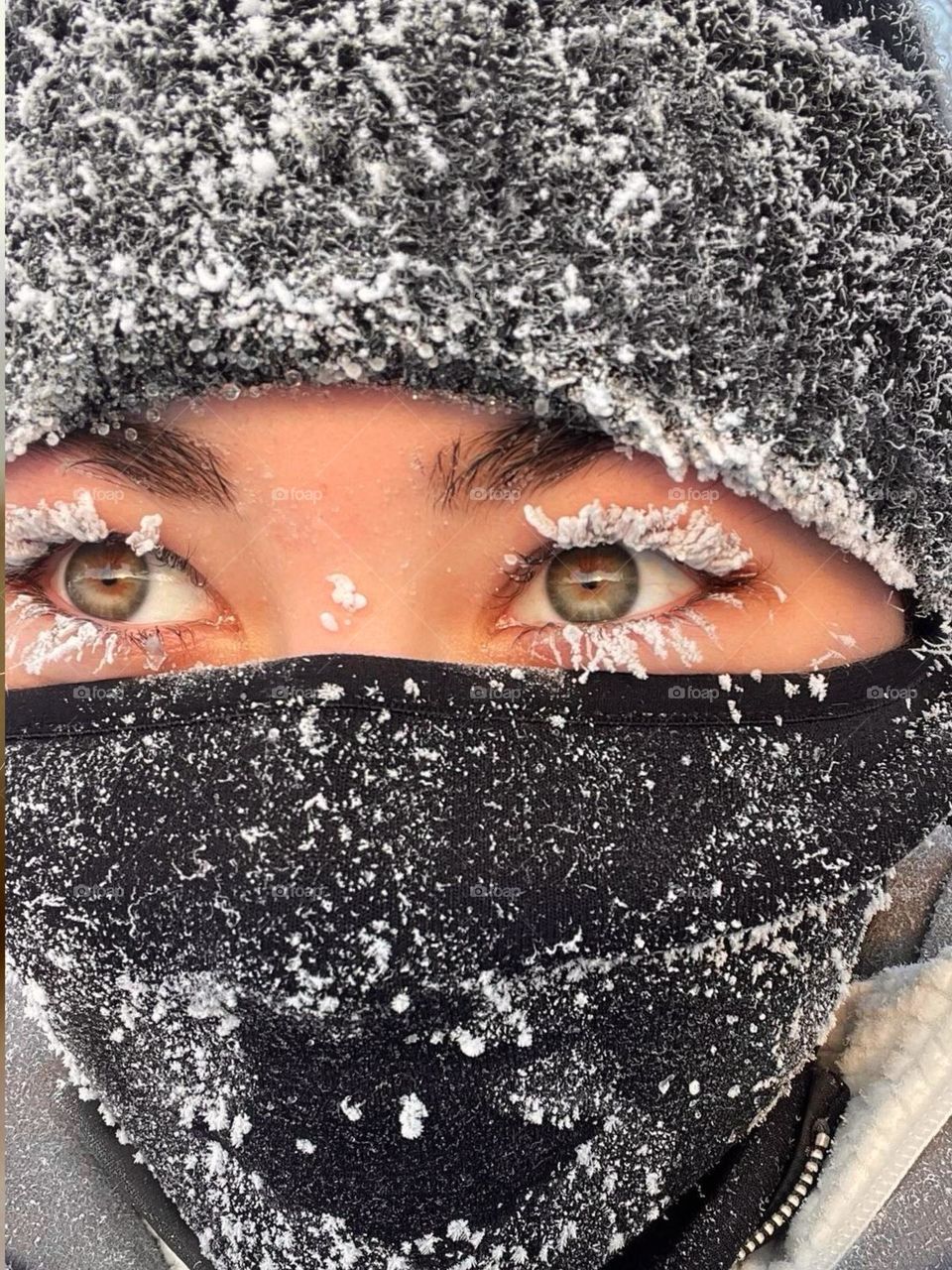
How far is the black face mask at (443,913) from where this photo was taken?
2.65 feet

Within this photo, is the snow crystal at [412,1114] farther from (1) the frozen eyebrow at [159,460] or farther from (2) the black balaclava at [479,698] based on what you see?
(1) the frozen eyebrow at [159,460]

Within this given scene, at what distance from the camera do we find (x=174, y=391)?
2.58ft

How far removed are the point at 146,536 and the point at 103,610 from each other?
0.43ft

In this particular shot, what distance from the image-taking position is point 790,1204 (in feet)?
3.57

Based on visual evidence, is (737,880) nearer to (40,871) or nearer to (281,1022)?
(281,1022)

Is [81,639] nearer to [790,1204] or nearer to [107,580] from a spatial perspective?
[107,580]

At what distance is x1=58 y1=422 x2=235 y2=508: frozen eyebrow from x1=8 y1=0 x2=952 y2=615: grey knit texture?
0.02 metres

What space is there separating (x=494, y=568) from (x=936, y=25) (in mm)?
647

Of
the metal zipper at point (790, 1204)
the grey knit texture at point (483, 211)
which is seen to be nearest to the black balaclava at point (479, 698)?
the grey knit texture at point (483, 211)

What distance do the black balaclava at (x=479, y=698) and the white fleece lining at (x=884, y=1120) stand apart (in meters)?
0.19

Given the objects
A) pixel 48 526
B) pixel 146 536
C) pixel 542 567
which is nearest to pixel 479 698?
pixel 542 567

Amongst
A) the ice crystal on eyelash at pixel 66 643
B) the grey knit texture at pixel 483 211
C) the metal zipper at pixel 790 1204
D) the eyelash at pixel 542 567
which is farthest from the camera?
the metal zipper at pixel 790 1204

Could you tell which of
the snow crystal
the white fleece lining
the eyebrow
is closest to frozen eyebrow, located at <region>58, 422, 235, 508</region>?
the eyebrow

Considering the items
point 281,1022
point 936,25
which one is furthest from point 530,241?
point 281,1022
